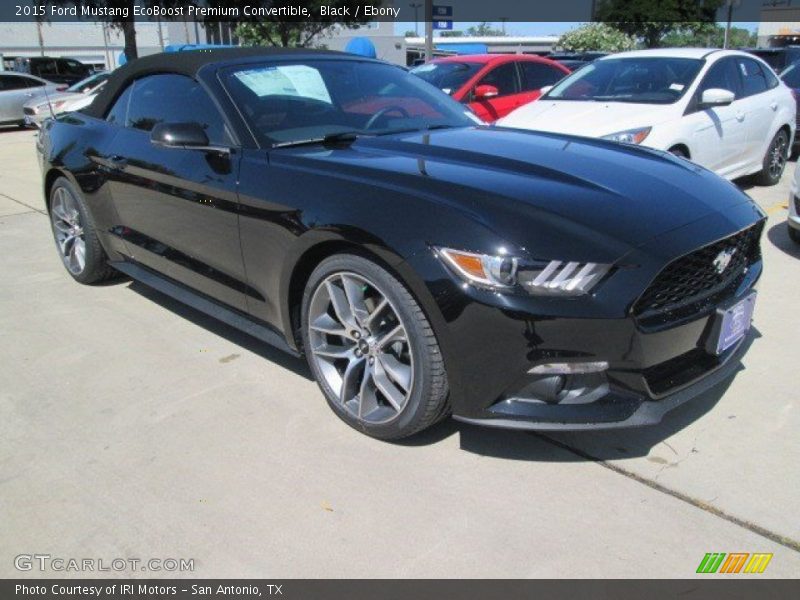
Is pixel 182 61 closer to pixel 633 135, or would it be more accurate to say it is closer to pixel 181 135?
pixel 181 135

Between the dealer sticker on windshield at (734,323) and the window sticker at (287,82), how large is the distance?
214cm

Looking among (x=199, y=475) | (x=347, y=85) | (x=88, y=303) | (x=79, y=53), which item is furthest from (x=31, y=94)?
(x=79, y=53)

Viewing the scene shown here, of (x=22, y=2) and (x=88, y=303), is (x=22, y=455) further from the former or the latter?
(x=22, y=2)

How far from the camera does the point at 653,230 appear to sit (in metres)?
2.58

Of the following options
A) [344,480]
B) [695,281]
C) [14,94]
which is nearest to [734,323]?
[695,281]

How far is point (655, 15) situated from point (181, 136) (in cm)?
4242

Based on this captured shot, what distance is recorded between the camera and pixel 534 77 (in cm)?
998

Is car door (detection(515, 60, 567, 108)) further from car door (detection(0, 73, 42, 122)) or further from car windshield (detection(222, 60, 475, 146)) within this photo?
car door (detection(0, 73, 42, 122))

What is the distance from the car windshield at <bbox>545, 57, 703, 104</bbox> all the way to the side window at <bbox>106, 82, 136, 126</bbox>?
4382 millimetres

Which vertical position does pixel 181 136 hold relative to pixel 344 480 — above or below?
above

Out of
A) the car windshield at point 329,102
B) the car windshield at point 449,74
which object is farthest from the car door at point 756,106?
the car windshield at point 329,102

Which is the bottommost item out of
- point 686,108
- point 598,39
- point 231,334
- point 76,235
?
point 231,334
